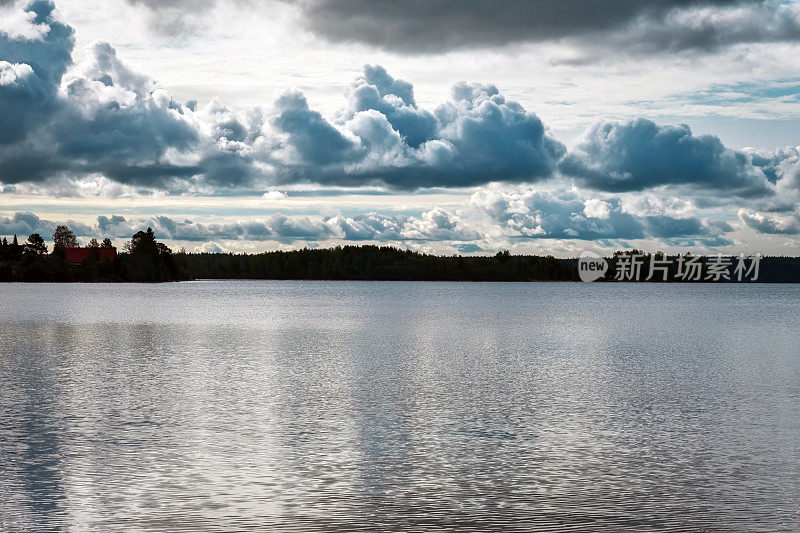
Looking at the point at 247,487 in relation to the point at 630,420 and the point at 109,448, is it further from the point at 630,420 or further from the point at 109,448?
the point at 630,420

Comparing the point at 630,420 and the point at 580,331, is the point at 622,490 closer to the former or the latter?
the point at 630,420

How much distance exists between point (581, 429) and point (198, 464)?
1197 centimetres

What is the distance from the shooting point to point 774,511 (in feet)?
54.5

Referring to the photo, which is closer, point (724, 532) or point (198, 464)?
point (724, 532)

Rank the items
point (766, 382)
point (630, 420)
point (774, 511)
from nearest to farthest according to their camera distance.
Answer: point (774, 511)
point (630, 420)
point (766, 382)

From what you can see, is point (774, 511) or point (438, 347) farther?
point (438, 347)

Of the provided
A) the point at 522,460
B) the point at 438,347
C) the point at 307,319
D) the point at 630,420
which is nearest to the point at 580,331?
the point at 438,347

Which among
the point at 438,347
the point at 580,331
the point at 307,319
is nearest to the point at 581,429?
the point at 438,347

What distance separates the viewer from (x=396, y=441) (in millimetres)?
24219

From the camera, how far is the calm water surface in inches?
655

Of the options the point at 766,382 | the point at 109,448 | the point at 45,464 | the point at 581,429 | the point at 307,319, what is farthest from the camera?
the point at 307,319

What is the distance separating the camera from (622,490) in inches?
726

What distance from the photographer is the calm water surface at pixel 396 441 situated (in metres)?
16.6

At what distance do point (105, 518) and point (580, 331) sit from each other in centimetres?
6766
